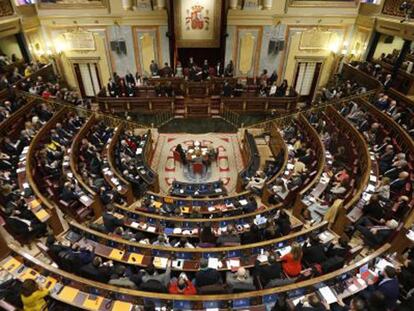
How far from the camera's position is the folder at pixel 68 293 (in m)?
5.02

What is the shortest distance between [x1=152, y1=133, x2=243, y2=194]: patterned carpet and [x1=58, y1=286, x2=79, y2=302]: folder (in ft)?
17.8

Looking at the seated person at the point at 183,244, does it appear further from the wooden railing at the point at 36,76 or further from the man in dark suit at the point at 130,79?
the man in dark suit at the point at 130,79

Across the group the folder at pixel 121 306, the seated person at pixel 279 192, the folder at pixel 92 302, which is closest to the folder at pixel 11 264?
the folder at pixel 92 302

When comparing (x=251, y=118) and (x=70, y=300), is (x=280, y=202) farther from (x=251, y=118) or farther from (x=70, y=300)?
(x=251, y=118)

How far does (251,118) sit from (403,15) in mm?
8050

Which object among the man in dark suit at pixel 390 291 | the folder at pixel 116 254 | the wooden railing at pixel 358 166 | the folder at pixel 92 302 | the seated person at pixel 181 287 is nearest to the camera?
the man in dark suit at pixel 390 291

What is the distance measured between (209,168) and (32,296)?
25.8 ft

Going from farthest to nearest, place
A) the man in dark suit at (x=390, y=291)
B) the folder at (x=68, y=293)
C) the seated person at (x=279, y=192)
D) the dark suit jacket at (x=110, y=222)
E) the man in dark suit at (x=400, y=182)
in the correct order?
the seated person at (x=279, y=192) < the man in dark suit at (x=400, y=182) < the dark suit jacket at (x=110, y=222) < the folder at (x=68, y=293) < the man in dark suit at (x=390, y=291)

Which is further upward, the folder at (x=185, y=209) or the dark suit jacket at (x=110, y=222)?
the dark suit jacket at (x=110, y=222)

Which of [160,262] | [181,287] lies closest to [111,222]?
[160,262]

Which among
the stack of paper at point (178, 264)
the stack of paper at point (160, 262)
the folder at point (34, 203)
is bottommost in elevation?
the folder at point (34, 203)

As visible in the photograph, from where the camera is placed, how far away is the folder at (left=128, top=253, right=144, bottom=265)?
19.7 ft

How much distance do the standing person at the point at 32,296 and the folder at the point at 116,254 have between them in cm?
149

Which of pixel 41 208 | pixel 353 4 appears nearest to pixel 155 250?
pixel 41 208
